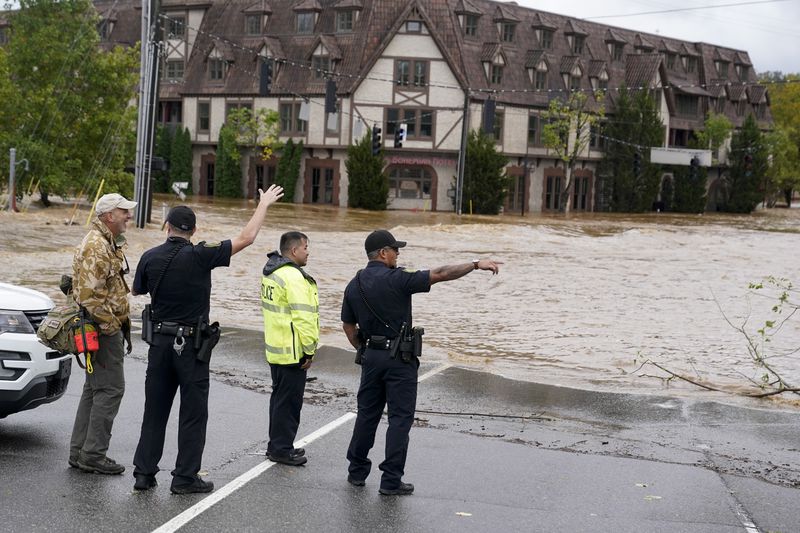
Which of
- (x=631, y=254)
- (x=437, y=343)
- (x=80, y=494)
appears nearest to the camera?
(x=80, y=494)

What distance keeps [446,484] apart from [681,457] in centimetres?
241

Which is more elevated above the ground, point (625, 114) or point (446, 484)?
point (625, 114)

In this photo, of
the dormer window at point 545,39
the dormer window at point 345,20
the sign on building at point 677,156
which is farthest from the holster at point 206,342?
the sign on building at point 677,156

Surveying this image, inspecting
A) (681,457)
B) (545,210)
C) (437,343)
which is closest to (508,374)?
(437,343)

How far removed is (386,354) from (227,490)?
4.76 feet

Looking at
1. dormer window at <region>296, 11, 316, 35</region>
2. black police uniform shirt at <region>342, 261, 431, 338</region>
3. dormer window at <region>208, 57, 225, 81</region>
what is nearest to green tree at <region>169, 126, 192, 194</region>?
dormer window at <region>208, 57, 225, 81</region>

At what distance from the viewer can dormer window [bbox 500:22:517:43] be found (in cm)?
6191

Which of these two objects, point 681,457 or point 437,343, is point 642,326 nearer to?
point 437,343

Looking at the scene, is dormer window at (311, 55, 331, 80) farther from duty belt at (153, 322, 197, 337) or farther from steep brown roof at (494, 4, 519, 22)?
duty belt at (153, 322, 197, 337)

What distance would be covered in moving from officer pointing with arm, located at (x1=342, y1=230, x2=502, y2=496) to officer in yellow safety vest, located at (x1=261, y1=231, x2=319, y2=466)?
0.45 m

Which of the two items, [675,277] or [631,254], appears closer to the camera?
[675,277]

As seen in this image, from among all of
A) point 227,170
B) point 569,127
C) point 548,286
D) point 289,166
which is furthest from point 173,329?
point 569,127

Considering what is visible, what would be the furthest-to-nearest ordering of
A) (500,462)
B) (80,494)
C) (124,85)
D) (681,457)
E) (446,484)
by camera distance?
(124,85)
(681,457)
(500,462)
(446,484)
(80,494)

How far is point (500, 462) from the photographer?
8805mm
